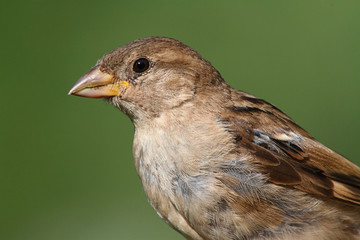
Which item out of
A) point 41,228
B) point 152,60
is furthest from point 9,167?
point 152,60

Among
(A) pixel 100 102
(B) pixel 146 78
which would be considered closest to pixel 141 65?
(B) pixel 146 78

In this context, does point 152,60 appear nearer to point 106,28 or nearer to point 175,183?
point 175,183

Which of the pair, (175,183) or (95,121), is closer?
(175,183)

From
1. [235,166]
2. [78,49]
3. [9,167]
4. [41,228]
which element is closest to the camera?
[235,166]

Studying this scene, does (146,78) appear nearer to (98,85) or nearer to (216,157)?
(98,85)

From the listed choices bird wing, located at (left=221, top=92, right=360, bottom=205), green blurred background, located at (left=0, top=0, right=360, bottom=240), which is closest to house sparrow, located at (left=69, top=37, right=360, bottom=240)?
bird wing, located at (left=221, top=92, right=360, bottom=205)

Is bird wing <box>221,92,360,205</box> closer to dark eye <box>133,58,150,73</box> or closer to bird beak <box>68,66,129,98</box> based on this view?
dark eye <box>133,58,150,73</box>
